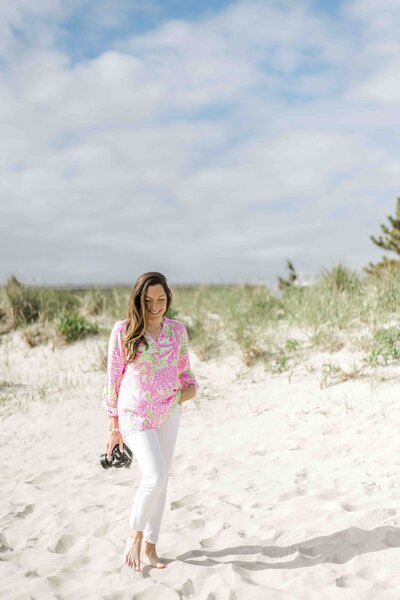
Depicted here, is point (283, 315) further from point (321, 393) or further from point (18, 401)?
point (18, 401)

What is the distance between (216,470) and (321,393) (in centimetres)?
222

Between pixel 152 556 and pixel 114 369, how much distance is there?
51.1 inches

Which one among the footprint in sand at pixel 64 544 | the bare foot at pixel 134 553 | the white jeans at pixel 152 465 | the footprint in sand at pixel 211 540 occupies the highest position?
the white jeans at pixel 152 465

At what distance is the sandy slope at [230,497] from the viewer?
412 cm

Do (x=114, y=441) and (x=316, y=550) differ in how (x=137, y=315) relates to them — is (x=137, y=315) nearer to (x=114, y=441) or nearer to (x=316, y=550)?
(x=114, y=441)

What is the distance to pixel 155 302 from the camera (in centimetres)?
392

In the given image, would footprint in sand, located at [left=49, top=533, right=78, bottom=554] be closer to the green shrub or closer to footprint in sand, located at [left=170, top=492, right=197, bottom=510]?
footprint in sand, located at [left=170, top=492, right=197, bottom=510]

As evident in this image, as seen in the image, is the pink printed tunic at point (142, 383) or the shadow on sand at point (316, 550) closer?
the pink printed tunic at point (142, 383)

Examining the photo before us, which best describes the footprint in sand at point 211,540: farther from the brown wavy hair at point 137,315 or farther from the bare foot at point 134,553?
the brown wavy hair at point 137,315

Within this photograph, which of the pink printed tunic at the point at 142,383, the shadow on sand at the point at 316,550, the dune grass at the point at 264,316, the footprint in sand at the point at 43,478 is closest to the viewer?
the pink printed tunic at the point at 142,383

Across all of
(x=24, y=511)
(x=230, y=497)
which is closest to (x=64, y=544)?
(x=24, y=511)

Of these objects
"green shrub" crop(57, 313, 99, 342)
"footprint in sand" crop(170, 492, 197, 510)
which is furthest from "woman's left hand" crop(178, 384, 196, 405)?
"green shrub" crop(57, 313, 99, 342)

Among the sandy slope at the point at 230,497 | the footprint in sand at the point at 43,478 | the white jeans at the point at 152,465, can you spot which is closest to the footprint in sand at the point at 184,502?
the sandy slope at the point at 230,497

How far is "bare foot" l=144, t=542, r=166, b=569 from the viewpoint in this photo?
13.8 feet
